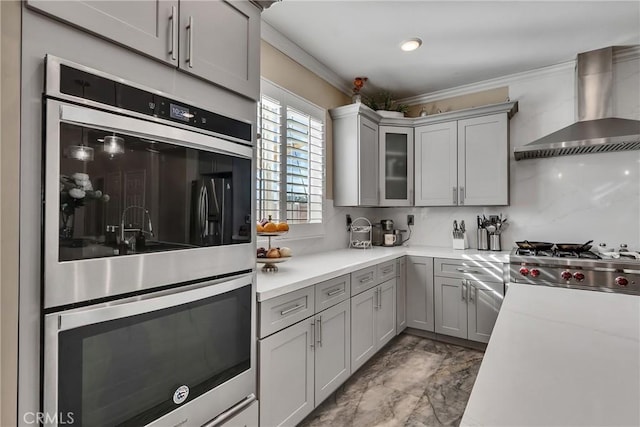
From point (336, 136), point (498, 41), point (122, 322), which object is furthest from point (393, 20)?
point (122, 322)

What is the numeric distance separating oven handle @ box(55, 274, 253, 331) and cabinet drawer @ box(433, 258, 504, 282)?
2222mm

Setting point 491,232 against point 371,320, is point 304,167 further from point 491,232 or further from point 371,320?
point 491,232

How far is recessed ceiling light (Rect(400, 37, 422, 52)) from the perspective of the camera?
8.47ft

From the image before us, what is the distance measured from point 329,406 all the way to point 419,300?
1439 mm

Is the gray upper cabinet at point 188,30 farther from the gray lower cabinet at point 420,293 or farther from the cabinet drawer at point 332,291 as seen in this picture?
the gray lower cabinet at point 420,293

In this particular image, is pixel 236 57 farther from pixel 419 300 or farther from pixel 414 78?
pixel 419 300

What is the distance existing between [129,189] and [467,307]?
2.88 metres

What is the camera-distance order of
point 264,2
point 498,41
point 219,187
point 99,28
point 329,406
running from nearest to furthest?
point 99,28 < point 219,187 < point 264,2 < point 329,406 < point 498,41

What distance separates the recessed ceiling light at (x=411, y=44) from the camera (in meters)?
2.58

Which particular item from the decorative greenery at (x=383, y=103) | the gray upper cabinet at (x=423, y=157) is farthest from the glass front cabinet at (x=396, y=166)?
the decorative greenery at (x=383, y=103)

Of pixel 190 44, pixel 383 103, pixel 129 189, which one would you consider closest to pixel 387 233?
pixel 383 103

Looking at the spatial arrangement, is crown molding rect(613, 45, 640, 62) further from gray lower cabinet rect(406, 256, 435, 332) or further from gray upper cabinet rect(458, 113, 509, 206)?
gray lower cabinet rect(406, 256, 435, 332)

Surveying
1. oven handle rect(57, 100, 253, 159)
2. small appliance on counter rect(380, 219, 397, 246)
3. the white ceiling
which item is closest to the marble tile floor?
small appliance on counter rect(380, 219, 397, 246)

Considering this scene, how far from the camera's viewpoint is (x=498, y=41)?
2641mm
